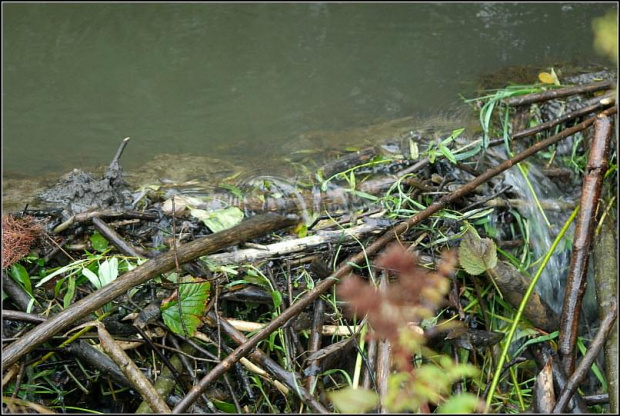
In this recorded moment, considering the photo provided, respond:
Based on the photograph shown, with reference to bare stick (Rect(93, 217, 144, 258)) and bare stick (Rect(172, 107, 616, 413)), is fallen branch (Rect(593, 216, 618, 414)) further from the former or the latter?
bare stick (Rect(93, 217, 144, 258))

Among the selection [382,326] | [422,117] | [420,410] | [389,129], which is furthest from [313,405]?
[422,117]

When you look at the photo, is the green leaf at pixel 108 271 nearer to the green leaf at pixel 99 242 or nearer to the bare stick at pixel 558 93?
the green leaf at pixel 99 242

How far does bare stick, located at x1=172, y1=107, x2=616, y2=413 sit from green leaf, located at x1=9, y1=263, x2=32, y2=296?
869 millimetres

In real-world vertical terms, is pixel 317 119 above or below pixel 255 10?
below

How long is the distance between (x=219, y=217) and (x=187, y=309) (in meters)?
0.59

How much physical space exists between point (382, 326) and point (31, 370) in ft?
4.44

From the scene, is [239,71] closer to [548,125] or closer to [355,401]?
[548,125]

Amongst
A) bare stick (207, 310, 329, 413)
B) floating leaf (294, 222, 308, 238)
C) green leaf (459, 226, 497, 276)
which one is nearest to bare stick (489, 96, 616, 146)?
green leaf (459, 226, 497, 276)

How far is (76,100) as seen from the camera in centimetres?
443

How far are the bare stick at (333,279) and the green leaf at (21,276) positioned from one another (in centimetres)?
87

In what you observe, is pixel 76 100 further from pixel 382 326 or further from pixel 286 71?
pixel 382 326

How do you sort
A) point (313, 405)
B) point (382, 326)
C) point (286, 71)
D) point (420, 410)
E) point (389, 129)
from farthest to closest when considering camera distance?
point (286, 71) → point (389, 129) → point (313, 405) → point (420, 410) → point (382, 326)

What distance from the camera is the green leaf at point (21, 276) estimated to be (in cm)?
240

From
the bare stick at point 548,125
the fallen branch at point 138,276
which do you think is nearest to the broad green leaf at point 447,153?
the bare stick at point 548,125
